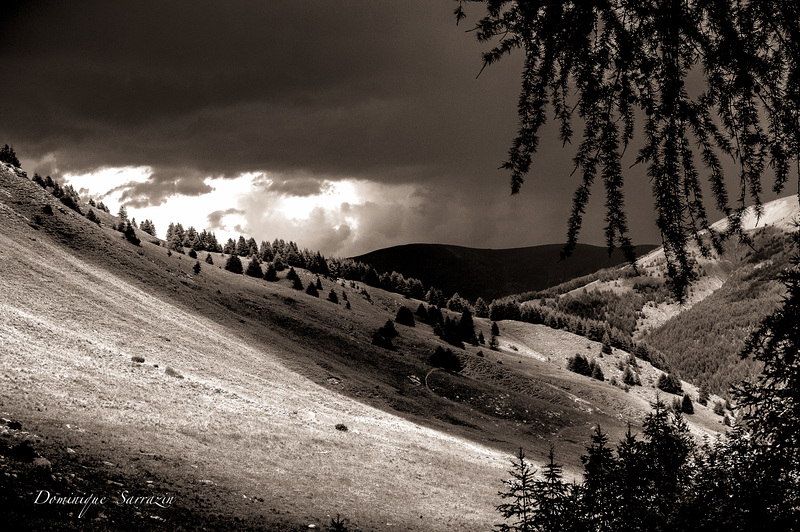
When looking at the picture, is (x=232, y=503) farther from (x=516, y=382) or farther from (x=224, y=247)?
(x=224, y=247)

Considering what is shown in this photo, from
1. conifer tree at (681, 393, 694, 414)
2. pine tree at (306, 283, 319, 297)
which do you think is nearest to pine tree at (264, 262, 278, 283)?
pine tree at (306, 283, 319, 297)

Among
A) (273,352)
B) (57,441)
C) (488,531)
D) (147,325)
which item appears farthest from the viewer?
(273,352)

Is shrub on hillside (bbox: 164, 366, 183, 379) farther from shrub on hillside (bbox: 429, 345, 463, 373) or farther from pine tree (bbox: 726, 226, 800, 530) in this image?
shrub on hillside (bbox: 429, 345, 463, 373)

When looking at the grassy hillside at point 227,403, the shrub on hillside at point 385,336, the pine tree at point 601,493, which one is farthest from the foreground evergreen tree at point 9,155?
the pine tree at point 601,493

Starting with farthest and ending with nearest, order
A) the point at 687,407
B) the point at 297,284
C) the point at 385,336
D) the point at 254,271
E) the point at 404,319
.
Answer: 1. the point at 254,271
2. the point at 297,284
3. the point at 404,319
4. the point at 687,407
5. the point at 385,336

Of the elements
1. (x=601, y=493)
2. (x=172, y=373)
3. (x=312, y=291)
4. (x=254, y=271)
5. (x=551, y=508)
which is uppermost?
(x=601, y=493)

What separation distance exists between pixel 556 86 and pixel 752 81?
5.71 feet

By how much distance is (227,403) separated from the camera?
38438 mm

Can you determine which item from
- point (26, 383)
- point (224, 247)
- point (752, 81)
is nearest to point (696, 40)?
point (752, 81)

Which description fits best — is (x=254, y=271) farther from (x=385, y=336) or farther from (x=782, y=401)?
(x=782, y=401)

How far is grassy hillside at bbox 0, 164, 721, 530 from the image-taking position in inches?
730

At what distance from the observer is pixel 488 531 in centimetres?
2214

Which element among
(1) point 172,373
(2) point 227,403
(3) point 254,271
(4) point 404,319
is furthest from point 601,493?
(3) point 254,271

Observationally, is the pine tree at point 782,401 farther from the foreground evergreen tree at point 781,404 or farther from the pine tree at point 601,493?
the pine tree at point 601,493
